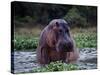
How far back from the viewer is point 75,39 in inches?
122

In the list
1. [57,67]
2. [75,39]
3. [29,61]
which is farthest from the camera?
[75,39]

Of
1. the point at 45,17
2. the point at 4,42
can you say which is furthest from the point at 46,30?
the point at 4,42

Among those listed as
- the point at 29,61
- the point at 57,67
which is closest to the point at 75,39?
the point at 57,67

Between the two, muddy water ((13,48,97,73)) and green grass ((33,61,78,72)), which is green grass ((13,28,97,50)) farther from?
green grass ((33,61,78,72))

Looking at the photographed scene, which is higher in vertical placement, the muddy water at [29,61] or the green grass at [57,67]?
the muddy water at [29,61]

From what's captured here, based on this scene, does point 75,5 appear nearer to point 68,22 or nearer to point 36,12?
point 68,22

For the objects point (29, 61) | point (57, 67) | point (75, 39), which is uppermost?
point (75, 39)

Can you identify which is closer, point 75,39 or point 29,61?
point 29,61

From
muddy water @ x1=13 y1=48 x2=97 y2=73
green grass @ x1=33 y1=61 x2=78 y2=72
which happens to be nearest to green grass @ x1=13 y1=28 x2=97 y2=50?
muddy water @ x1=13 y1=48 x2=97 y2=73

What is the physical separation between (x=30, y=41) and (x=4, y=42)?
1.11 feet

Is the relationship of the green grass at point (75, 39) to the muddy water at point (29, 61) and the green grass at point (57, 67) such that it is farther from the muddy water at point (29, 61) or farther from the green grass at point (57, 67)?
the green grass at point (57, 67)

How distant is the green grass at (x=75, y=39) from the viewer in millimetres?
2789

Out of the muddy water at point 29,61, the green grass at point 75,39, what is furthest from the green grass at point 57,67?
the green grass at point 75,39

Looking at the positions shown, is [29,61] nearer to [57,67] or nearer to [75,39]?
[57,67]
